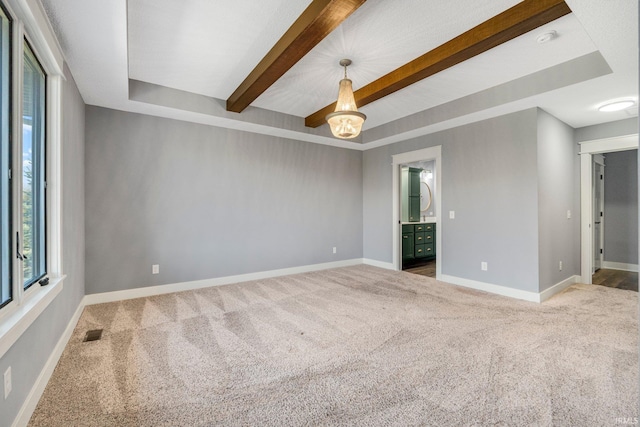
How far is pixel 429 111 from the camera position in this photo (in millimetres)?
4250

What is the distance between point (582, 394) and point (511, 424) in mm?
634

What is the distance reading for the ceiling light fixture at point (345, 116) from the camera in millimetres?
2828

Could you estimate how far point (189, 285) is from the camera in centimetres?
403

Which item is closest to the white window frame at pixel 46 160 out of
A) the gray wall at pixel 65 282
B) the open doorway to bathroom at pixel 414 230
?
the gray wall at pixel 65 282

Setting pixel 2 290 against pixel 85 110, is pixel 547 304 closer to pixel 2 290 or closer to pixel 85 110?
pixel 2 290

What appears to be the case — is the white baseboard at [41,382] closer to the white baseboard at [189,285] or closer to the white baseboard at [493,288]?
the white baseboard at [189,285]

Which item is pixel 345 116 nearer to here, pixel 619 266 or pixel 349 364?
pixel 349 364

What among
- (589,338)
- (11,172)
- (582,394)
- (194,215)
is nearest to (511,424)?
(582,394)

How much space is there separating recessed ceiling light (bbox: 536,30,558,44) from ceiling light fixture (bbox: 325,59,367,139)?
1.60m

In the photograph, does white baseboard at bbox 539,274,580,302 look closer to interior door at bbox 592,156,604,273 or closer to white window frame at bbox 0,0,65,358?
interior door at bbox 592,156,604,273

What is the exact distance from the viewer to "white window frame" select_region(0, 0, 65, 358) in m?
1.52

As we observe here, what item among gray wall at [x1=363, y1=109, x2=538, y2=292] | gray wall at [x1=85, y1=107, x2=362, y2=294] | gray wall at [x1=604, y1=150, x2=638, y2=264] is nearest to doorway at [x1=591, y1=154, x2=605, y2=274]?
gray wall at [x1=604, y1=150, x2=638, y2=264]

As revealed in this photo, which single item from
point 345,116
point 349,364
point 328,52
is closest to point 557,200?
point 345,116

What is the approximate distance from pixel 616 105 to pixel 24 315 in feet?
18.1
